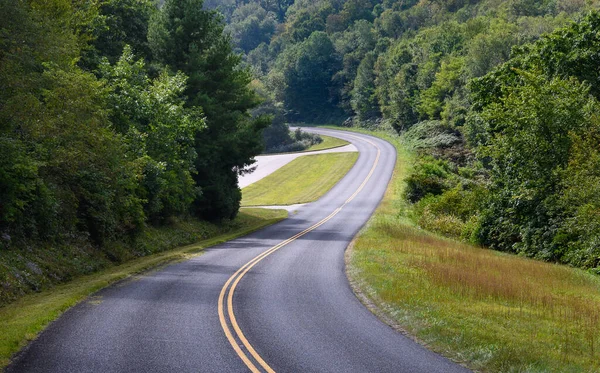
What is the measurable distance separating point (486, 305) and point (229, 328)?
7.11 m

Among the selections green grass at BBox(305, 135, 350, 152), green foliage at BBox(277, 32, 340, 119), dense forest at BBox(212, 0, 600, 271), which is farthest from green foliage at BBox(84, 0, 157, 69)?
green foliage at BBox(277, 32, 340, 119)

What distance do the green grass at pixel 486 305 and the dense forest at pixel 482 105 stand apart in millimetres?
6481

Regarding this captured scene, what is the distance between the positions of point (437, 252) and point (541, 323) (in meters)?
13.7

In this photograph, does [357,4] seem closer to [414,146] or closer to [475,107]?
[414,146]

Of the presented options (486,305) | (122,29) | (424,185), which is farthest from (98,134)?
(424,185)

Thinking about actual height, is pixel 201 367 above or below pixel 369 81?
below

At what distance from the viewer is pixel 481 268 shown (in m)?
24.3

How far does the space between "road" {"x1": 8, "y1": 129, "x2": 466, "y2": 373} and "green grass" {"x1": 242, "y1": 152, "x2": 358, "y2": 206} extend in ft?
145

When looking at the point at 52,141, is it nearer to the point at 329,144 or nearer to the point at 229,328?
Answer: the point at 229,328

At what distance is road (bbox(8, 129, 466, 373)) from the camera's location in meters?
11.3

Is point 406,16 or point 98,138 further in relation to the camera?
point 406,16

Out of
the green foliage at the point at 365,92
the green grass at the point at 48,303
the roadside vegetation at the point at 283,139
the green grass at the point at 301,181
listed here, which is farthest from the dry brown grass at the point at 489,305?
the green foliage at the point at 365,92

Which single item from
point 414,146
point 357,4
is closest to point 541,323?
point 414,146

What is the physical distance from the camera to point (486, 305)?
16.8 metres
